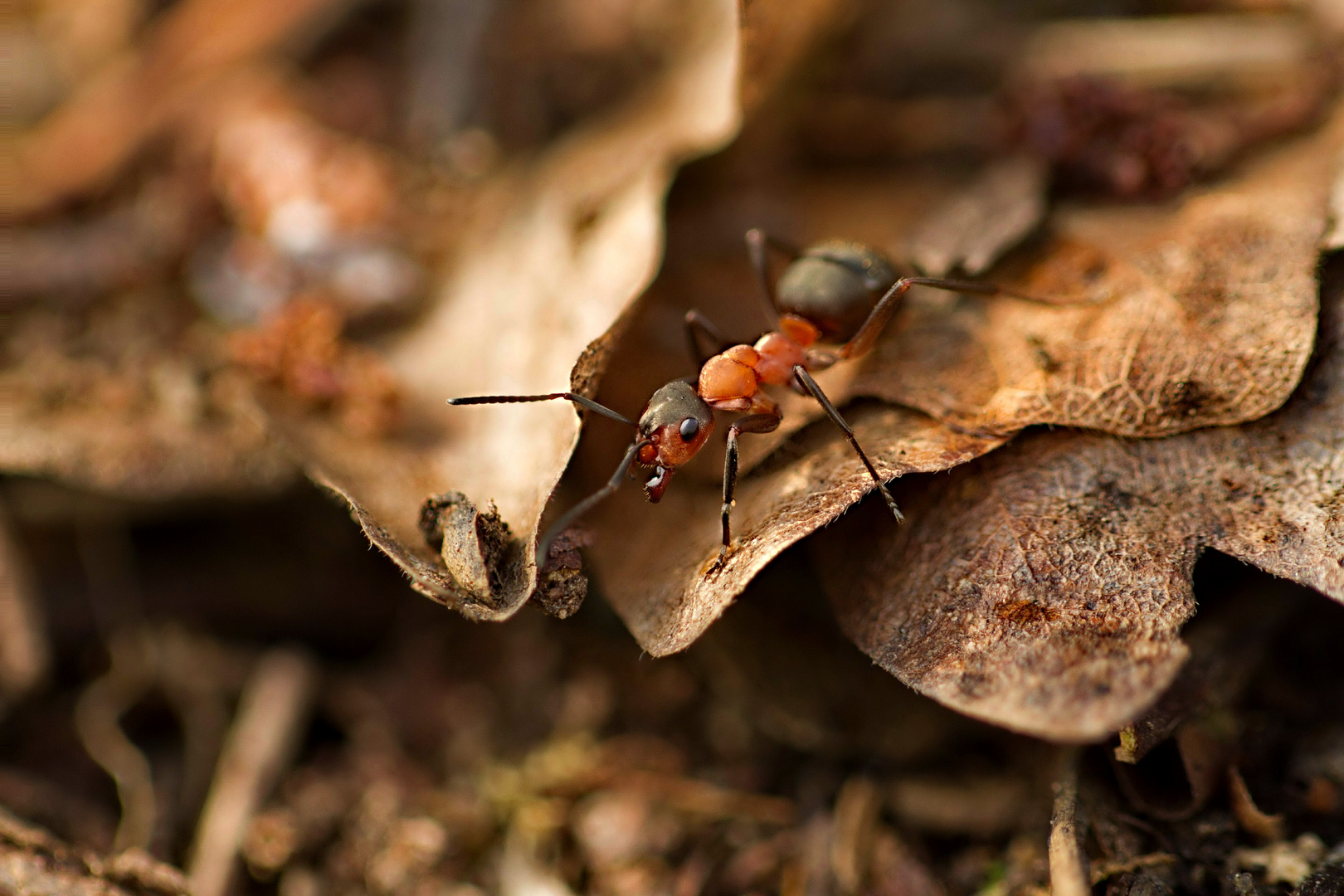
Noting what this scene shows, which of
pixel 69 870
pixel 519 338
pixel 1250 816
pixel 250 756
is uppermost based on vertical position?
pixel 519 338

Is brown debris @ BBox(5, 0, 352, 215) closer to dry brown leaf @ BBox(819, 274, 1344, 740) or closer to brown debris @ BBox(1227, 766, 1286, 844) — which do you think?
dry brown leaf @ BBox(819, 274, 1344, 740)

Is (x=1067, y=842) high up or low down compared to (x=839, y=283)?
down

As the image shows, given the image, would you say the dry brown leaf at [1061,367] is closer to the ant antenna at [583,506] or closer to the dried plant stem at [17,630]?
the ant antenna at [583,506]

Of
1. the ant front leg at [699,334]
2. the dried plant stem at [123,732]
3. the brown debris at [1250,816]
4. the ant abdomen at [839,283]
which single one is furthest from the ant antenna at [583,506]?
the brown debris at [1250,816]

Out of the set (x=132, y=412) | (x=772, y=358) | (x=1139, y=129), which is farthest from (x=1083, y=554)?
(x=132, y=412)

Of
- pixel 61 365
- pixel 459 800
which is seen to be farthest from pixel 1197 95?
pixel 61 365

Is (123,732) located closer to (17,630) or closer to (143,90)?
(17,630)
